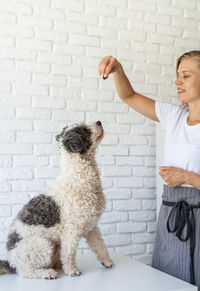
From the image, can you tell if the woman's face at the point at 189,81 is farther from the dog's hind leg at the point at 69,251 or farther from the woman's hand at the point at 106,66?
the dog's hind leg at the point at 69,251

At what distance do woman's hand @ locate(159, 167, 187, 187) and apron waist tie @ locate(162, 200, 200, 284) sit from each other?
0.07 metres

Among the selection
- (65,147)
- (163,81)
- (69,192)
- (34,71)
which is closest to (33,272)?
(69,192)

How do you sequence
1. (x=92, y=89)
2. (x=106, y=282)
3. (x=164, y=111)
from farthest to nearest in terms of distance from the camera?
(x=92, y=89) < (x=164, y=111) < (x=106, y=282)

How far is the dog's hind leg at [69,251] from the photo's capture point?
1.12 metres

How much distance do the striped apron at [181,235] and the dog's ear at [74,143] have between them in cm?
36

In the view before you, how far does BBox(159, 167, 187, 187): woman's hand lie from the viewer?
1.21 metres

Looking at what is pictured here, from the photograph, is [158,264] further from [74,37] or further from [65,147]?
[74,37]

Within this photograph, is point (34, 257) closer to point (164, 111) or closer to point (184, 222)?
point (184, 222)

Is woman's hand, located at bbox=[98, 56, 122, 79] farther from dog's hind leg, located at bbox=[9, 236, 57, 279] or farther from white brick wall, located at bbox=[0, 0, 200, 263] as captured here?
white brick wall, located at bbox=[0, 0, 200, 263]

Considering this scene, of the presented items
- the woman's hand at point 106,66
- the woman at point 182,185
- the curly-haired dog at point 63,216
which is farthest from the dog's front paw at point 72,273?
the woman's hand at point 106,66

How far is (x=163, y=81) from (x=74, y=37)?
0.62 metres

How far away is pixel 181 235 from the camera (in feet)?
4.04

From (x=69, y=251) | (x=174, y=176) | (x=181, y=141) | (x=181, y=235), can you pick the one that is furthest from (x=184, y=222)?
(x=69, y=251)

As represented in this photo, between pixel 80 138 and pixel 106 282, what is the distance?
44 cm
